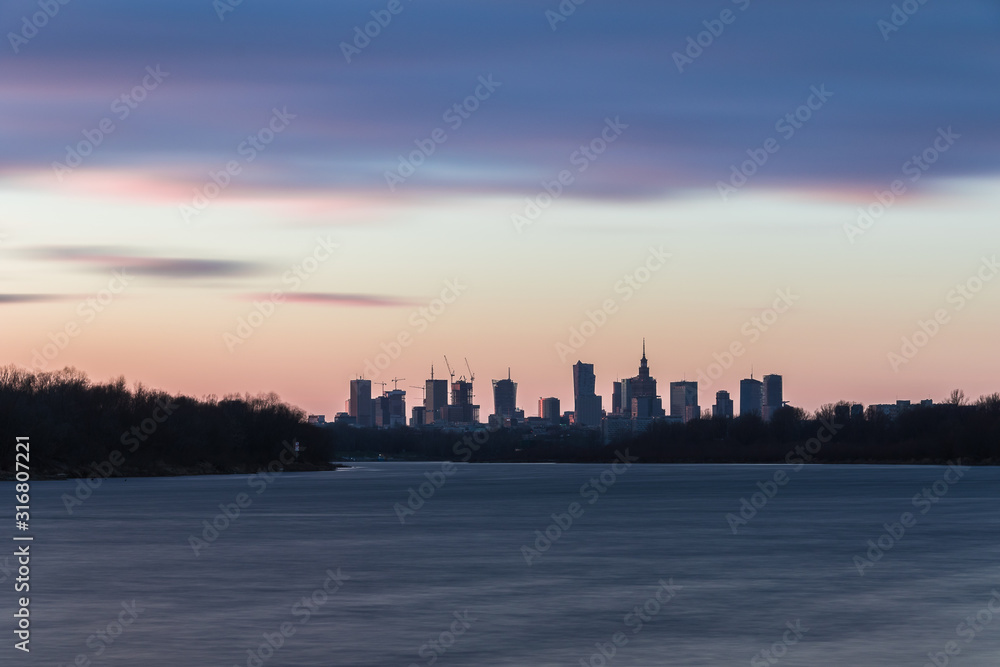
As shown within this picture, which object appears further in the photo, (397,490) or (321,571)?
(397,490)

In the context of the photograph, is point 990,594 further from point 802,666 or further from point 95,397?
point 95,397

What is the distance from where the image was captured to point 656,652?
2192 centimetres

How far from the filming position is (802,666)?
2059 centimetres

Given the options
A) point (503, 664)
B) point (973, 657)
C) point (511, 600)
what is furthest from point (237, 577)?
point (973, 657)

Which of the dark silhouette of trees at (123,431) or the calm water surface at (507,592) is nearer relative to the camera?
the calm water surface at (507,592)

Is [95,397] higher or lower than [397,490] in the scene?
higher

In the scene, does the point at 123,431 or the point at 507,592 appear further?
the point at 123,431

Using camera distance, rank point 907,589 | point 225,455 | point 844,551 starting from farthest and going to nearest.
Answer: point 225,455
point 844,551
point 907,589

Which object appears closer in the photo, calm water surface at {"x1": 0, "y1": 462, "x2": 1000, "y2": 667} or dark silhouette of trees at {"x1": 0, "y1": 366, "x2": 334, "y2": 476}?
calm water surface at {"x1": 0, "y1": 462, "x2": 1000, "y2": 667}

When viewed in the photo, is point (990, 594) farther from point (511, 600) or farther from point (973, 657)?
point (511, 600)

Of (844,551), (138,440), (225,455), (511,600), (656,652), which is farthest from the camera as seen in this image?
(225,455)

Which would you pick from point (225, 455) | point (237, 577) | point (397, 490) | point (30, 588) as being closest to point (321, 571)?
point (237, 577)

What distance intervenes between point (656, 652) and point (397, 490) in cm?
7933

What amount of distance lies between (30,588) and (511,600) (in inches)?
427
